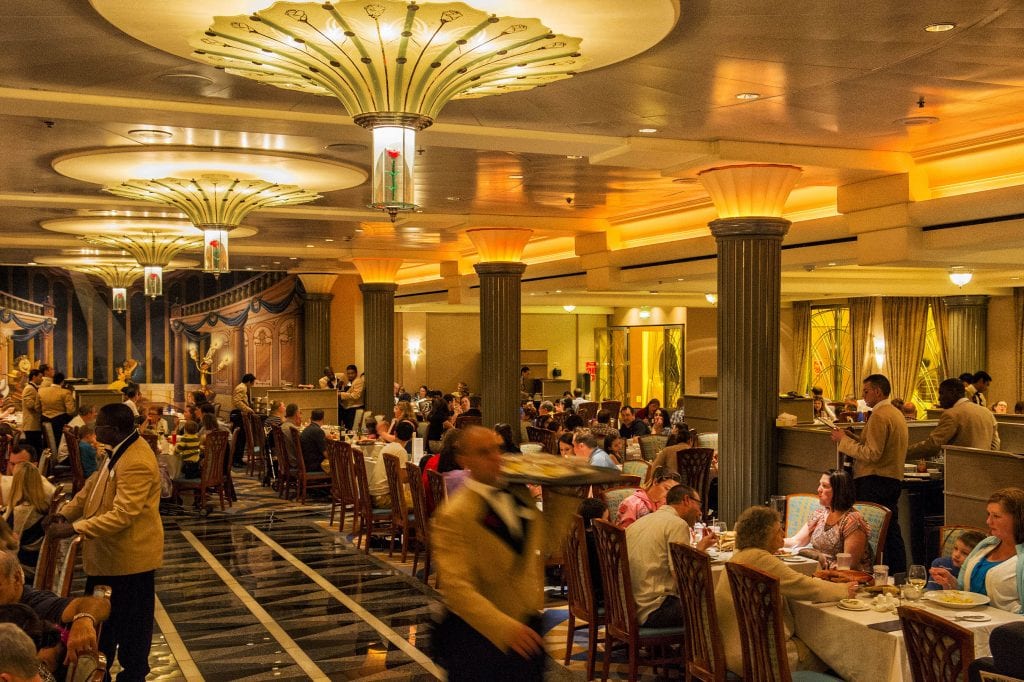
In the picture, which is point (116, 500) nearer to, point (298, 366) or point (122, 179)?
point (122, 179)

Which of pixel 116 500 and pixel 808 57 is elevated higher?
pixel 808 57

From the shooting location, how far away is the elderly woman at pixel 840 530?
5.62 meters

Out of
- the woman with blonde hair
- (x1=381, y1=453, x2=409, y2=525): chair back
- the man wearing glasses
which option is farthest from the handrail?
the man wearing glasses

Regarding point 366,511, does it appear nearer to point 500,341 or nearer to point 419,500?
point 419,500

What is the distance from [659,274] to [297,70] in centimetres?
807

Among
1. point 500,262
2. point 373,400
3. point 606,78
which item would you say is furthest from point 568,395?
point 606,78

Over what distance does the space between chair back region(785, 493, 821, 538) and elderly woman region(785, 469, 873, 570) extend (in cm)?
74

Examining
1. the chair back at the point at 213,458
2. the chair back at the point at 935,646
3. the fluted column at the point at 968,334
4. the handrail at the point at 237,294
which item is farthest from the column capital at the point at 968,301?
the chair back at the point at 935,646

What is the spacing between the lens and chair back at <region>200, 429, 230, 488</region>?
37.6 feet

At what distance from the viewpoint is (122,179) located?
920 cm

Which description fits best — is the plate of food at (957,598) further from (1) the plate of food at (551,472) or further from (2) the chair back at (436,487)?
(2) the chair back at (436,487)

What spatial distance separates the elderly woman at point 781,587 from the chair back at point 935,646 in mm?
831

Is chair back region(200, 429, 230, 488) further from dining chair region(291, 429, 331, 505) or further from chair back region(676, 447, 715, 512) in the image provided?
chair back region(676, 447, 715, 512)

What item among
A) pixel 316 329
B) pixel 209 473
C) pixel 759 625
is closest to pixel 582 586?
pixel 759 625
